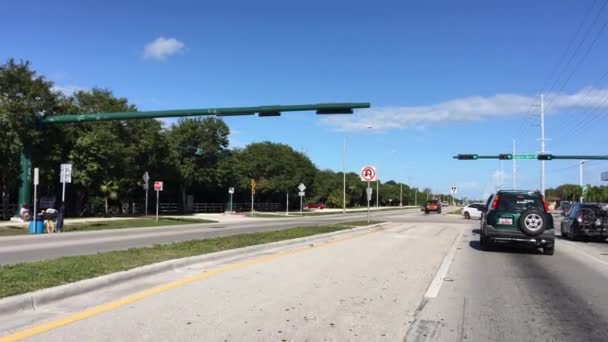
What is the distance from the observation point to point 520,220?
1667cm

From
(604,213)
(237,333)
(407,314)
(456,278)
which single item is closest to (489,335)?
(407,314)

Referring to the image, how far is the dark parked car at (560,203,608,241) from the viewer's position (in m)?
23.9

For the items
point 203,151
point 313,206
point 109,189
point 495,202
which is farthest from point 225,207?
point 495,202

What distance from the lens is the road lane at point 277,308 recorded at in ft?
21.5

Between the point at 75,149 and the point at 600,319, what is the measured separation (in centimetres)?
3748

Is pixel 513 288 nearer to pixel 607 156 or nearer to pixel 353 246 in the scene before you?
pixel 353 246

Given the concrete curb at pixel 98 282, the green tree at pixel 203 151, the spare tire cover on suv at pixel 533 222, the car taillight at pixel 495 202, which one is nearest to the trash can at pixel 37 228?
the concrete curb at pixel 98 282

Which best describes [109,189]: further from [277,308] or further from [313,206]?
[313,206]

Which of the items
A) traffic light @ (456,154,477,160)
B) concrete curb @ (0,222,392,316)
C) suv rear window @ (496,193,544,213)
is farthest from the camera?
traffic light @ (456,154,477,160)

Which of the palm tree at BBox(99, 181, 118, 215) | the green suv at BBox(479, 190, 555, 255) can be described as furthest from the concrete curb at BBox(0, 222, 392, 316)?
the palm tree at BBox(99, 181, 118, 215)

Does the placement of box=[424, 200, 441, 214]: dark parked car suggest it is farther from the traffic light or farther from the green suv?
the green suv

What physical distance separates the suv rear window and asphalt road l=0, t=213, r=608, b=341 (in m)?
3.17

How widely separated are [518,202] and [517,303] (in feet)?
29.4

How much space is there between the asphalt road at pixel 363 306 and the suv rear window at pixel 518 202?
10.4 feet
